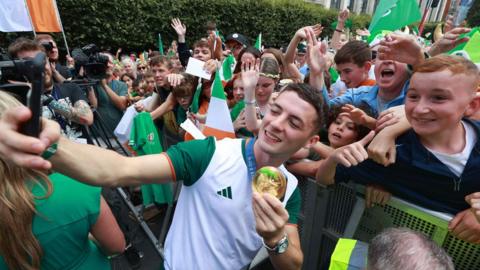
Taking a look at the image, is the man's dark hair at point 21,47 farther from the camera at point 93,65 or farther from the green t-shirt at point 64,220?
the green t-shirt at point 64,220

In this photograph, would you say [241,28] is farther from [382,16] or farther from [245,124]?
[245,124]

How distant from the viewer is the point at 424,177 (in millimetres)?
1570

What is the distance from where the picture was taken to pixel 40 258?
127cm

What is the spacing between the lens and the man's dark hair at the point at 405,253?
44.3 inches

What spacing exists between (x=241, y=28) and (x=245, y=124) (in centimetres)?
1429

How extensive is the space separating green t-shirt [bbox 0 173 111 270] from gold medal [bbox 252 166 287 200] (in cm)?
80

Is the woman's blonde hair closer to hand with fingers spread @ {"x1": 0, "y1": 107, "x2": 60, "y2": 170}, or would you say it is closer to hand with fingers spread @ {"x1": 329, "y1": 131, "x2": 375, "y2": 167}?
hand with fingers spread @ {"x1": 0, "y1": 107, "x2": 60, "y2": 170}

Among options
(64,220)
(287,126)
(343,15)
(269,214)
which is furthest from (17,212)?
(343,15)

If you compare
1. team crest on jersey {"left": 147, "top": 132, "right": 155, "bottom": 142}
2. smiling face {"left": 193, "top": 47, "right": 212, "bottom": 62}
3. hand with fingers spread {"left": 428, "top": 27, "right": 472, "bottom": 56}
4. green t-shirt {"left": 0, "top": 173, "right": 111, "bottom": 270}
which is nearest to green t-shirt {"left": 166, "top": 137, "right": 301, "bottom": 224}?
green t-shirt {"left": 0, "top": 173, "right": 111, "bottom": 270}

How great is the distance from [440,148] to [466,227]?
1.37 ft

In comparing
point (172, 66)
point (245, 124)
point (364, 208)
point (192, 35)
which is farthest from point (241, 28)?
point (364, 208)

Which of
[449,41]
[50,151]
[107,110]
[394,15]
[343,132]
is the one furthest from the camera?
[107,110]

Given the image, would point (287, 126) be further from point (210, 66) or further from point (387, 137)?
point (210, 66)

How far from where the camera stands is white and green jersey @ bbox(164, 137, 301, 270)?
4.90ft
